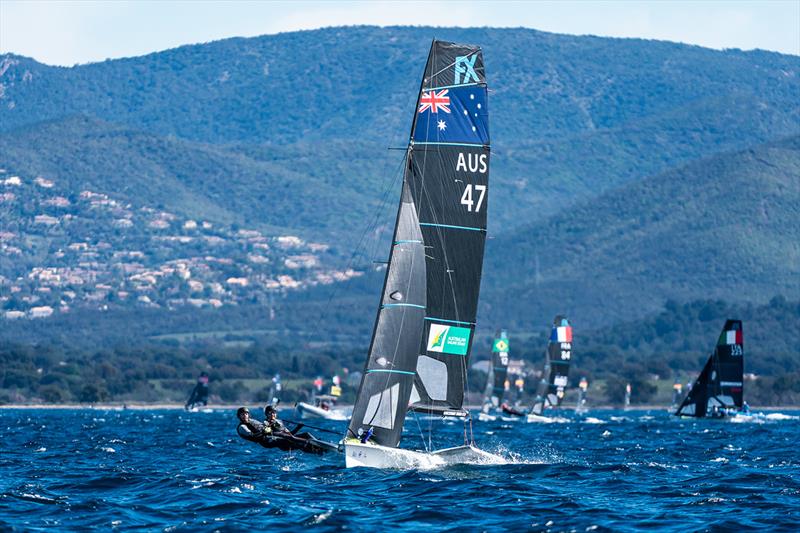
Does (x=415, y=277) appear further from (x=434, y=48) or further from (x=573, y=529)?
(x=573, y=529)

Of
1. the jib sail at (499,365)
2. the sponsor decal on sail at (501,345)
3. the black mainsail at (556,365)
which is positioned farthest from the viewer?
the jib sail at (499,365)

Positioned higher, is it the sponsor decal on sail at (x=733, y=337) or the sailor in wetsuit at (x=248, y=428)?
the sponsor decal on sail at (x=733, y=337)

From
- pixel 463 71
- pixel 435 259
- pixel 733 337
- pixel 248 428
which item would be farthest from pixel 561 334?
pixel 248 428

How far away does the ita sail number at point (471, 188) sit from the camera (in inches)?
2089

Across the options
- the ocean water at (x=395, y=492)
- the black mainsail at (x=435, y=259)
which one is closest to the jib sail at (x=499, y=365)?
the ocean water at (x=395, y=492)

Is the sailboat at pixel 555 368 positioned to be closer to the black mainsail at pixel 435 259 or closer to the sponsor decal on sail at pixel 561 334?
the sponsor decal on sail at pixel 561 334

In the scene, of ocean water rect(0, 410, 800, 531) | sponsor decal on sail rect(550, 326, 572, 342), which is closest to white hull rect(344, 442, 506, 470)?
ocean water rect(0, 410, 800, 531)

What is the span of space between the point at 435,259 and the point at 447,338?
2.89m

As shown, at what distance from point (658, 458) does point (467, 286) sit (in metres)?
18.6

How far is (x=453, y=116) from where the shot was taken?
53.0 m

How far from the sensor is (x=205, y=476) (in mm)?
54250

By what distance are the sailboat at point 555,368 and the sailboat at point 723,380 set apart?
11.5 m

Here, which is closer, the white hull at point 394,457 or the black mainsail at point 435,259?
the white hull at point 394,457

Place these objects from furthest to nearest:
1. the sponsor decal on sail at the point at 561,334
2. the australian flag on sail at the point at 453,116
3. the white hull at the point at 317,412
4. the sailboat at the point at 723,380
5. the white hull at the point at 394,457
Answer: the white hull at the point at 317,412
the sponsor decal on sail at the point at 561,334
the sailboat at the point at 723,380
the australian flag on sail at the point at 453,116
the white hull at the point at 394,457
